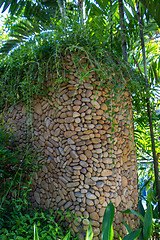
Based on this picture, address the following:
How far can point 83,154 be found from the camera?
246cm

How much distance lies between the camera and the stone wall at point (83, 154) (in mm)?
2400

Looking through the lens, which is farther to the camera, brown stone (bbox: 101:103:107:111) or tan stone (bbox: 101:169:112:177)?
brown stone (bbox: 101:103:107:111)

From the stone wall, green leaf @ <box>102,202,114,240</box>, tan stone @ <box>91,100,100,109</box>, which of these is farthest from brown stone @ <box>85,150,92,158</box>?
green leaf @ <box>102,202,114,240</box>

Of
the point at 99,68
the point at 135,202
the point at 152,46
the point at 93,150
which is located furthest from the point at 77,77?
the point at 152,46

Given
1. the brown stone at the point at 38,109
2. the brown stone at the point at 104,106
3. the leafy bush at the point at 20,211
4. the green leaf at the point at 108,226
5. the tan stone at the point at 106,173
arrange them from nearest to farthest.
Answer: the green leaf at the point at 108,226 → the leafy bush at the point at 20,211 → the tan stone at the point at 106,173 → the brown stone at the point at 104,106 → the brown stone at the point at 38,109

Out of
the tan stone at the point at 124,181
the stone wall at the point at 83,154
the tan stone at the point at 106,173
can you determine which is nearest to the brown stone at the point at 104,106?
the stone wall at the point at 83,154

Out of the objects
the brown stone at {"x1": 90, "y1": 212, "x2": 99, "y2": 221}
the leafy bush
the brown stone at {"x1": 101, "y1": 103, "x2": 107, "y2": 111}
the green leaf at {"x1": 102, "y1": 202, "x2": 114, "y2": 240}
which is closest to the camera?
the green leaf at {"x1": 102, "y1": 202, "x2": 114, "y2": 240}

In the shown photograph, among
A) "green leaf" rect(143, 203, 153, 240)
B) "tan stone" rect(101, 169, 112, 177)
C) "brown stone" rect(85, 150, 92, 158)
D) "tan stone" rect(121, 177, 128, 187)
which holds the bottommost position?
"green leaf" rect(143, 203, 153, 240)

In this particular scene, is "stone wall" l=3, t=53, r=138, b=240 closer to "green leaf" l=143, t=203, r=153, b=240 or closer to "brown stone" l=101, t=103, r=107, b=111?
"brown stone" l=101, t=103, r=107, b=111

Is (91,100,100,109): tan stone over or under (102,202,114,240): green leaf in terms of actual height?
over

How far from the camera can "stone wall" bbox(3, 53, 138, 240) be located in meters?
2.40

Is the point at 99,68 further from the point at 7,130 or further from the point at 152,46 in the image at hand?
the point at 152,46

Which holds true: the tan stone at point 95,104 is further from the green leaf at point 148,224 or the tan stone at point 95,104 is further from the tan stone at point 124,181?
the green leaf at point 148,224

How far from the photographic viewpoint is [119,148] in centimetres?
266
